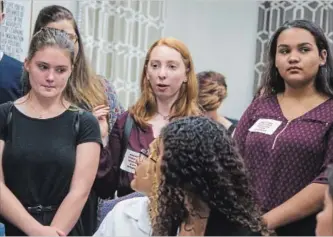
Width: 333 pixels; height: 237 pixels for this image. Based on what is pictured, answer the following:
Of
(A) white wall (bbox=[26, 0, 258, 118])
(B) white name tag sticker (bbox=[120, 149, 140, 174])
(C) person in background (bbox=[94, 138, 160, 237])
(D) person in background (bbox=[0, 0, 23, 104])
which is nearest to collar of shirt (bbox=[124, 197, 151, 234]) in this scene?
(C) person in background (bbox=[94, 138, 160, 237])

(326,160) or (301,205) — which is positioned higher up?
(326,160)

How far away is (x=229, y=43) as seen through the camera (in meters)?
6.20

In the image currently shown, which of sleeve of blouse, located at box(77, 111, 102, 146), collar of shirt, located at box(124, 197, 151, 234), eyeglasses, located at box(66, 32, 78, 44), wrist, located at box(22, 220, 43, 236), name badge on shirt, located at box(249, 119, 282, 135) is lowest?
wrist, located at box(22, 220, 43, 236)

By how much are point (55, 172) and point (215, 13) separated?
382cm

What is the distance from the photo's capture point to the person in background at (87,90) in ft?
9.36

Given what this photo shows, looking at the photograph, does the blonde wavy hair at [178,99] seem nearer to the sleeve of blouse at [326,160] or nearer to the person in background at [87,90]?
the person in background at [87,90]

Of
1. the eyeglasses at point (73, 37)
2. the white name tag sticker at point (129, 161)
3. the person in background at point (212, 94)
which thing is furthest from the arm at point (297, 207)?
the person in background at point (212, 94)

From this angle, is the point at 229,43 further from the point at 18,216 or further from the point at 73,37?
the point at 18,216

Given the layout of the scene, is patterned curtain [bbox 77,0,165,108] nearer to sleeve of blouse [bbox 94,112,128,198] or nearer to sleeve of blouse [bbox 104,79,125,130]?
sleeve of blouse [bbox 104,79,125,130]

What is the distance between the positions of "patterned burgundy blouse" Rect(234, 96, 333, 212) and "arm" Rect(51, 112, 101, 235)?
0.55 m

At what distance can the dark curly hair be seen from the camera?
2.11 m

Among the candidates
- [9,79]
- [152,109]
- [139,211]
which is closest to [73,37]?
[9,79]

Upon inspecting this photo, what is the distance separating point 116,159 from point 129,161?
0.21 feet

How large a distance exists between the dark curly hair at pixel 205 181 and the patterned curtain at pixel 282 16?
154 inches
